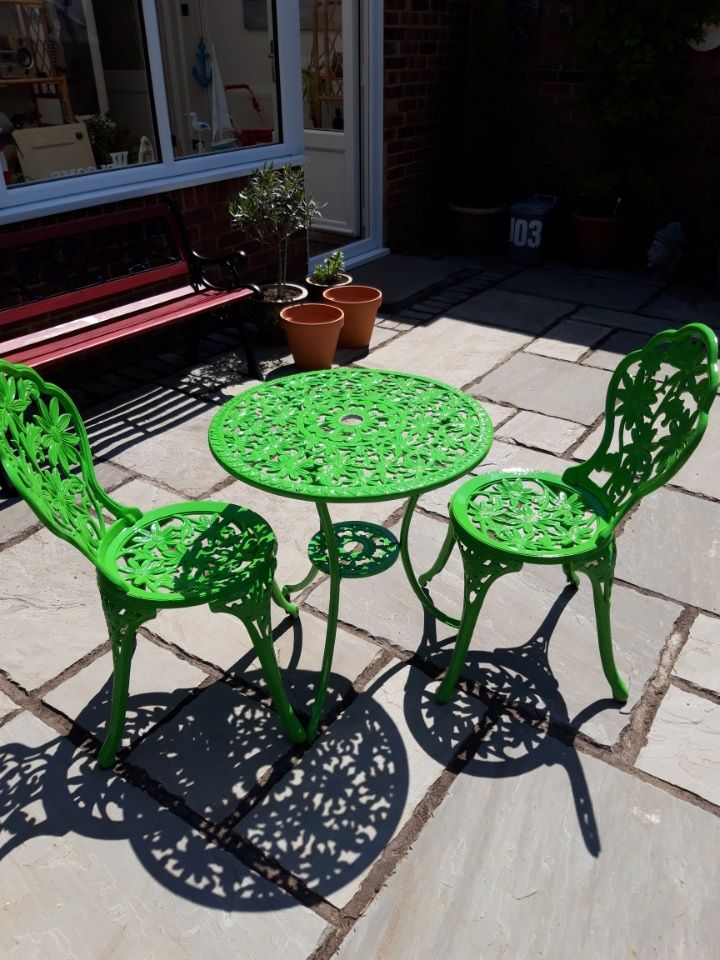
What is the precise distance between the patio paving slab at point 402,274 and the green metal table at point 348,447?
315 cm

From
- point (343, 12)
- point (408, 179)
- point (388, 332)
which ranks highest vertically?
point (343, 12)

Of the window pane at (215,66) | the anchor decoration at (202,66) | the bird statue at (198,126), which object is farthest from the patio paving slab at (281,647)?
the anchor decoration at (202,66)

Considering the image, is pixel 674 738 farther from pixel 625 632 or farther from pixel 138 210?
pixel 138 210

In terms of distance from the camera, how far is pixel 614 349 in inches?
191

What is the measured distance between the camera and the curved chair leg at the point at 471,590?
2125mm

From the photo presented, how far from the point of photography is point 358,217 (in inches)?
259

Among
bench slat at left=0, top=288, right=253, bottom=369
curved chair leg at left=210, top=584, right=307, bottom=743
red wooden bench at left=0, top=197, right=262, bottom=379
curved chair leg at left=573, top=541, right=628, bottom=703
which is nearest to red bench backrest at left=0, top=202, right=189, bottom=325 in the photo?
red wooden bench at left=0, top=197, right=262, bottom=379

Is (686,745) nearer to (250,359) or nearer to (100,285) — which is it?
(250,359)

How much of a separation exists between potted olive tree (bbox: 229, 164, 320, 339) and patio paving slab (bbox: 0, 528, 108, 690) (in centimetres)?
220

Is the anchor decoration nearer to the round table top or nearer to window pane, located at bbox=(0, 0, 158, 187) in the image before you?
window pane, located at bbox=(0, 0, 158, 187)

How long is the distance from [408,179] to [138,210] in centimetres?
314

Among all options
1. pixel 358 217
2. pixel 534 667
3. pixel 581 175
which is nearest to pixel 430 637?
pixel 534 667

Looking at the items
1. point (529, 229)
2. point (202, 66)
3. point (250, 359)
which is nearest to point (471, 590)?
point (250, 359)

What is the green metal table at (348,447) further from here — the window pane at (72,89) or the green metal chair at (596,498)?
the window pane at (72,89)
